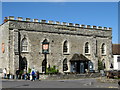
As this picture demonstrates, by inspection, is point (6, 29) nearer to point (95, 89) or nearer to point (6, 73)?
point (6, 73)

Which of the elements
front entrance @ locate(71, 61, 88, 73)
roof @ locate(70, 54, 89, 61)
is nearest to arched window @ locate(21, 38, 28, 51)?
roof @ locate(70, 54, 89, 61)

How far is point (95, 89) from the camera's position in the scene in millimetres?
19688

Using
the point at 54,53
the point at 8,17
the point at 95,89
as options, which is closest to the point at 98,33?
the point at 54,53

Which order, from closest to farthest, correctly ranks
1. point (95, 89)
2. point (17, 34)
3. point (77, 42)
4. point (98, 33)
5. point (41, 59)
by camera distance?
point (95, 89) → point (17, 34) → point (41, 59) → point (77, 42) → point (98, 33)

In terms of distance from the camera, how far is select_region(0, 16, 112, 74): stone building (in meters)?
35.3

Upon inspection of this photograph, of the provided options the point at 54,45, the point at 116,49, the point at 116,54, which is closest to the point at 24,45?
the point at 54,45

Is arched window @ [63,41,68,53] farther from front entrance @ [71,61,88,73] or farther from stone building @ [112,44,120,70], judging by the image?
stone building @ [112,44,120,70]

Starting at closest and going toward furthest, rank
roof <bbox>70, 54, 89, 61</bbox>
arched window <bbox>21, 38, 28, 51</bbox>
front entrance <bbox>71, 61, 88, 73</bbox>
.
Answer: arched window <bbox>21, 38, 28, 51</bbox>
roof <bbox>70, 54, 89, 61</bbox>
front entrance <bbox>71, 61, 88, 73</bbox>

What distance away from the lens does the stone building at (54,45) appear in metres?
35.3

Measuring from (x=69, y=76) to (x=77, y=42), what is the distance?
10.2 meters

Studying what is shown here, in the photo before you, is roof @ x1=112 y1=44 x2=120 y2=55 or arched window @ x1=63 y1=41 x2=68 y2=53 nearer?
arched window @ x1=63 y1=41 x2=68 y2=53

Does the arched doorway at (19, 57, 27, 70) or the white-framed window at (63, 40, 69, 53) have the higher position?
the white-framed window at (63, 40, 69, 53)

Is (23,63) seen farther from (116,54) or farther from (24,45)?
(116,54)

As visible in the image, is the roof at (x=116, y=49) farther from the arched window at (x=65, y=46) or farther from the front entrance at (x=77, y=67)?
the arched window at (x=65, y=46)
